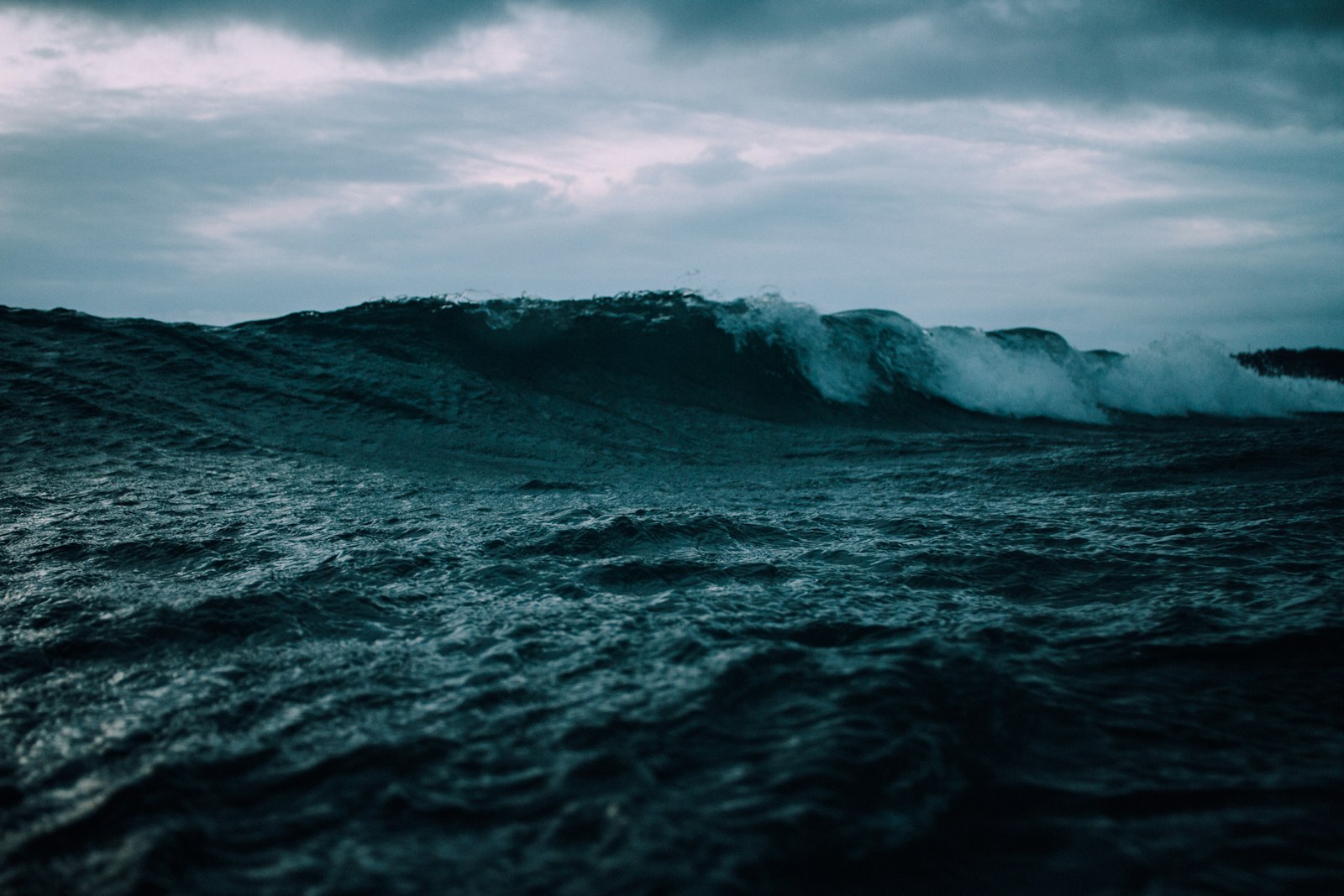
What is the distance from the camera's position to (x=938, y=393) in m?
12.5

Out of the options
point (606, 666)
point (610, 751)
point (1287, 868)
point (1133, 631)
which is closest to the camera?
point (1287, 868)

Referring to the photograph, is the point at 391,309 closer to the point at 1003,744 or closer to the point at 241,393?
the point at 241,393

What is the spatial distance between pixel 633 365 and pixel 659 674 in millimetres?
9256

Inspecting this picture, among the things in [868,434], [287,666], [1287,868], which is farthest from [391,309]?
[1287,868]

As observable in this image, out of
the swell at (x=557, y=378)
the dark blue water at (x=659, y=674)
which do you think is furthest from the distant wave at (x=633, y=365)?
the dark blue water at (x=659, y=674)

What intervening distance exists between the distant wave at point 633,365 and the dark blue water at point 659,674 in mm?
1915

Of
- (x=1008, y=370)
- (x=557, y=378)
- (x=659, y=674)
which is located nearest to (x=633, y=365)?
(x=557, y=378)

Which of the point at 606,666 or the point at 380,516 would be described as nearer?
the point at 606,666

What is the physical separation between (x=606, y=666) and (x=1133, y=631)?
5.97 ft

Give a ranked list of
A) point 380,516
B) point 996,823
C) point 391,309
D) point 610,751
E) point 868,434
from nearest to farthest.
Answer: point 996,823 → point 610,751 → point 380,516 → point 868,434 → point 391,309

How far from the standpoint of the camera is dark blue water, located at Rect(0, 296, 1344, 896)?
4.94 ft

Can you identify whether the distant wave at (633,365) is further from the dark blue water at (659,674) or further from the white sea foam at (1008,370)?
the dark blue water at (659,674)

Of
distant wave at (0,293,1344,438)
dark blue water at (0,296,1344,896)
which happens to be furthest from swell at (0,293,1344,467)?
dark blue water at (0,296,1344,896)

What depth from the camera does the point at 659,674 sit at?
2311mm
